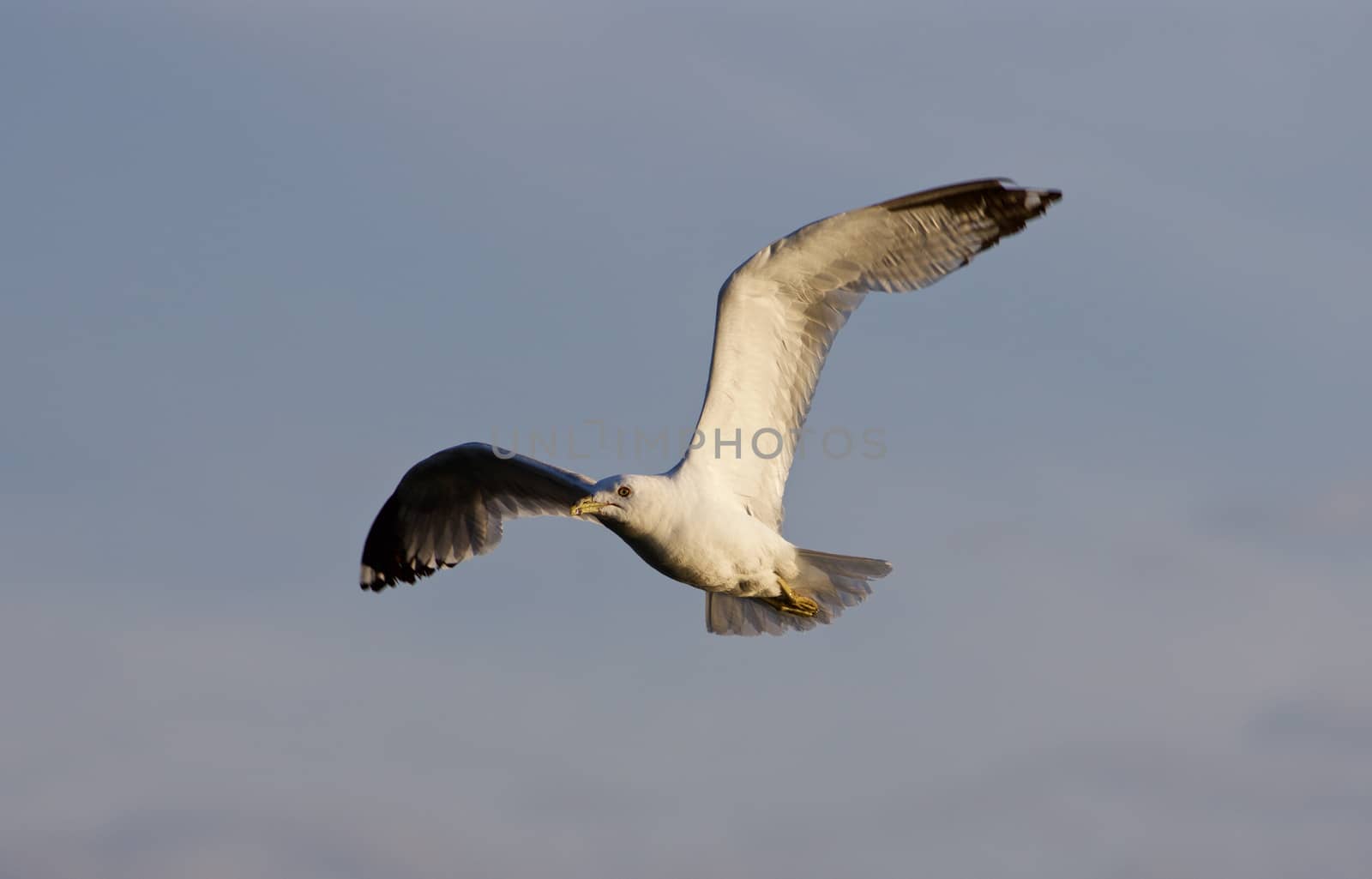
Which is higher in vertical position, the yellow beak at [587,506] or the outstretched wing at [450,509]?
the outstretched wing at [450,509]

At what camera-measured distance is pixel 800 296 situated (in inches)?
515

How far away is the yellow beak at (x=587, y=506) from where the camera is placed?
42.1ft

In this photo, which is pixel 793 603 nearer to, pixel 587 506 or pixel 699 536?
pixel 699 536

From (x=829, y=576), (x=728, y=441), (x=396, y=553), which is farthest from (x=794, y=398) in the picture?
(x=396, y=553)

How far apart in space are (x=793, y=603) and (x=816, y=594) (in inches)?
9.3

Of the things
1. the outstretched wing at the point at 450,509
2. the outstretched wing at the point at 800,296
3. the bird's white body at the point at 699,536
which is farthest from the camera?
the outstretched wing at the point at 450,509

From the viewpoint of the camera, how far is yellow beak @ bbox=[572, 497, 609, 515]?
12836mm

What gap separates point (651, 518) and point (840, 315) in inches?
85.2

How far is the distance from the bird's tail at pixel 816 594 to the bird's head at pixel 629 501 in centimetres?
149

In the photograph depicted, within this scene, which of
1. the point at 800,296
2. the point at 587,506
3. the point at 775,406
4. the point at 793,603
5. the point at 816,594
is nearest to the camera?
the point at 587,506

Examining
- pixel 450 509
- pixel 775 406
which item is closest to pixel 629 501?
pixel 775 406

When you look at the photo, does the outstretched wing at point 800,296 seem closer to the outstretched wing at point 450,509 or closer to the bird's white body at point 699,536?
the bird's white body at point 699,536

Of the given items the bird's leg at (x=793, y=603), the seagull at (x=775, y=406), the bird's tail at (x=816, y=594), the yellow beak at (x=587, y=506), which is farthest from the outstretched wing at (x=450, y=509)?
the bird's leg at (x=793, y=603)

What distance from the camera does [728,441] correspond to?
13.5 meters
